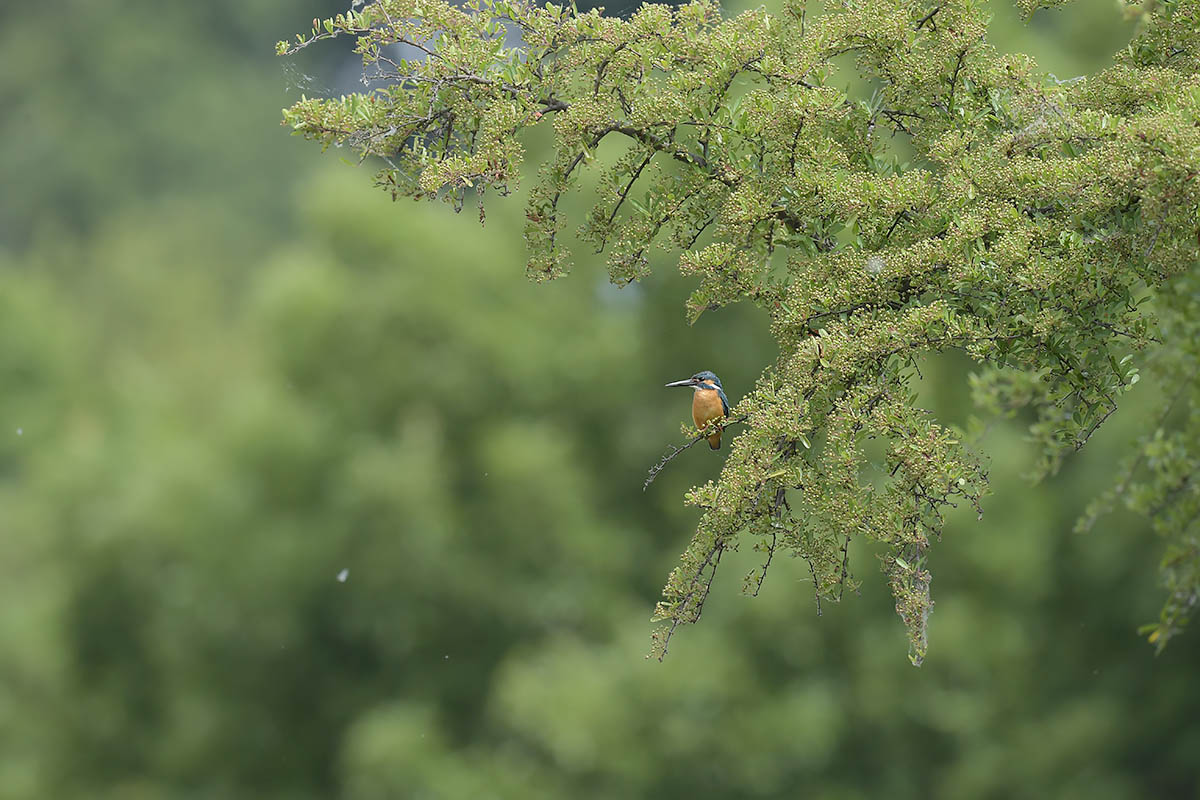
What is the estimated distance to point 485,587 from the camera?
13172 mm

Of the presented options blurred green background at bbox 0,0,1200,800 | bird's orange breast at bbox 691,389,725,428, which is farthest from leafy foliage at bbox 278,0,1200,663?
blurred green background at bbox 0,0,1200,800

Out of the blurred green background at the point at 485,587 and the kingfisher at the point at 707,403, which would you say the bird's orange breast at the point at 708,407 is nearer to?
the kingfisher at the point at 707,403

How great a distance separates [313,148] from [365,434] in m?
11.6

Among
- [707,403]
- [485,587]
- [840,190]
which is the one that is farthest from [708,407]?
[485,587]

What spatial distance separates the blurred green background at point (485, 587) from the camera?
36.1 feet

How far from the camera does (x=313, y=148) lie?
24000 mm

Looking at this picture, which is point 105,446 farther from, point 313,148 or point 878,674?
point 313,148

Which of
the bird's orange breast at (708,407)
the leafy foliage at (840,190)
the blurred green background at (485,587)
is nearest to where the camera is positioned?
the leafy foliage at (840,190)

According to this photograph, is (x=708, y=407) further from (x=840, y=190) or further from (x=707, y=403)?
(x=840, y=190)

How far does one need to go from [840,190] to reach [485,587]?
9665mm

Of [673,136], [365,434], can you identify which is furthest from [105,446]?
[673,136]

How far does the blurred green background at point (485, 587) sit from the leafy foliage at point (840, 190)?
246 inches

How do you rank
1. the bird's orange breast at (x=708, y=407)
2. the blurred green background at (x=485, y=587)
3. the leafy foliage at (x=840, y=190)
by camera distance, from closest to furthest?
the leafy foliage at (x=840, y=190) → the bird's orange breast at (x=708, y=407) → the blurred green background at (x=485, y=587)

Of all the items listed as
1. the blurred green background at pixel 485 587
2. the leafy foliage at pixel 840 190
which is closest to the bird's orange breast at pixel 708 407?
the leafy foliage at pixel 840 190
